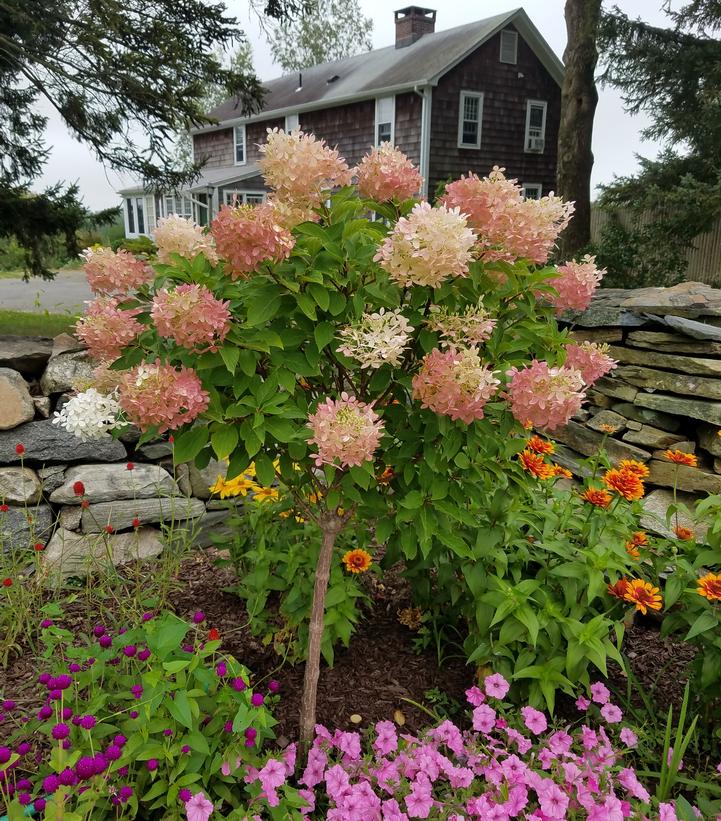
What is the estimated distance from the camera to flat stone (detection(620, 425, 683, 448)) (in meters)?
3.88

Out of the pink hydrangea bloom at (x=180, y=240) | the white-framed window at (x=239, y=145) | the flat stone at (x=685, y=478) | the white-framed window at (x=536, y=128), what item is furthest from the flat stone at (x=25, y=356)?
the white-framed window at (x=239, y=145)

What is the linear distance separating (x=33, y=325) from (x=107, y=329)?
173 inches

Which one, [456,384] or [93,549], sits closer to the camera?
[456,384]

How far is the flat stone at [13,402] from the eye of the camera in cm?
327

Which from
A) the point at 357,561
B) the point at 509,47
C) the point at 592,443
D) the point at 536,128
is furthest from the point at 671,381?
the point at 536,128

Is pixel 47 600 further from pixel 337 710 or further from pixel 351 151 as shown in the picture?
pixel 351 151

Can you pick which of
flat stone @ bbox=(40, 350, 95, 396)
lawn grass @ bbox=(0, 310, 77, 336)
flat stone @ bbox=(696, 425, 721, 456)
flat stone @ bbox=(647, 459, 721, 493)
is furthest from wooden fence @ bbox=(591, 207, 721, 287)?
flat stone @ bbox=(40, 350, 95, 396)

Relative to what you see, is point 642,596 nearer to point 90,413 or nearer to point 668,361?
point 90,413

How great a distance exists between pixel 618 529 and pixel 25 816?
1876 mm

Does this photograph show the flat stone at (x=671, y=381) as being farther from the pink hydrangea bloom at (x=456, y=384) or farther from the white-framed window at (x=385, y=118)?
the white-framed window at (x=385, y=118)

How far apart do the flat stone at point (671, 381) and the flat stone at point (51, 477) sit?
3.34 m

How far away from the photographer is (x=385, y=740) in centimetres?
196

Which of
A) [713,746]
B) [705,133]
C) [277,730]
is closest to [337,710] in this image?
[277,730]

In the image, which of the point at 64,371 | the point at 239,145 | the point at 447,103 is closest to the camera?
the point at 64,371
